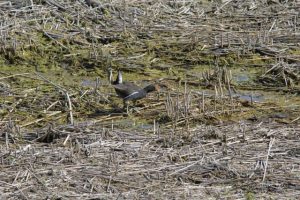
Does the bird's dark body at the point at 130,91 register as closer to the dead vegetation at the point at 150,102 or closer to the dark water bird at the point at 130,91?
the dark water bird at the point at 130,91

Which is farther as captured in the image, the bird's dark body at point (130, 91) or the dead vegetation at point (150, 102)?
the bird's dark body at point (130, 91)

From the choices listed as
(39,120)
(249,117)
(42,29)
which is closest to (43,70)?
(42,29)

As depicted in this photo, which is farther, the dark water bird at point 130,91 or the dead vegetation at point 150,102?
the dark water bird at point 130,91

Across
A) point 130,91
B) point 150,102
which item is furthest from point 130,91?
point 150,102

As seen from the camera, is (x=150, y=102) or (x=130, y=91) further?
(x=150, y=102)

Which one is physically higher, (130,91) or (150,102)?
(130,91)

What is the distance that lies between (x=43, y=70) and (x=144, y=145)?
12.8 ft

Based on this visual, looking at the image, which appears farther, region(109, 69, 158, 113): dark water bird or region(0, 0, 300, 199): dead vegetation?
region(109, 69, 158, 113): dark water bird

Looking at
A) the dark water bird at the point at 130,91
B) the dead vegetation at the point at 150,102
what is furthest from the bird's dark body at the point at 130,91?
the dead vegetation at the point at 150,102

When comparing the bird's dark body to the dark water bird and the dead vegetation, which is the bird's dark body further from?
the dead vegetation

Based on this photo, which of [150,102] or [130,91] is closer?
[130,91]

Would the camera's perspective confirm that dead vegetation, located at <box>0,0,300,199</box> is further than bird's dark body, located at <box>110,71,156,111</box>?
No

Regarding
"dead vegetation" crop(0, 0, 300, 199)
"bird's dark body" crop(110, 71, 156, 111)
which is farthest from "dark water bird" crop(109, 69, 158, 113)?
"dead vegetation" crop(0, 0, 300, 199)

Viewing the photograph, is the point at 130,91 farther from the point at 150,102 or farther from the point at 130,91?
the point at 150,102
